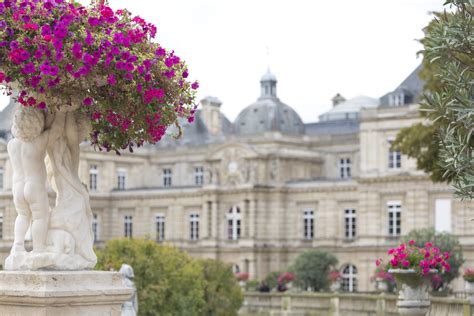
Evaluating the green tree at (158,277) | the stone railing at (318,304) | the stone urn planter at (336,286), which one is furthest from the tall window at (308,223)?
the green tree at (158,277)

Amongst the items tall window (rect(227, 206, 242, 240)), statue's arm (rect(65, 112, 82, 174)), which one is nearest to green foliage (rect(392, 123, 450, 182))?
statue's arm (rect(65, 112, 82, 174))

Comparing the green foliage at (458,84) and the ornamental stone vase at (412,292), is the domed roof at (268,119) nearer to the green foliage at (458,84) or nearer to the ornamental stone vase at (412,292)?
the ornamental stone vase at (412,292)

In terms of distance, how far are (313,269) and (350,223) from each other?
214 inches

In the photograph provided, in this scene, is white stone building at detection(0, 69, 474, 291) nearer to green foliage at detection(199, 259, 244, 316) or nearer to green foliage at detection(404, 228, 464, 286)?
green foliage at detection(404, 228, 464, 286)

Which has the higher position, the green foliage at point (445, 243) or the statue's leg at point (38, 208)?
the statue's leg at point (38, 208)

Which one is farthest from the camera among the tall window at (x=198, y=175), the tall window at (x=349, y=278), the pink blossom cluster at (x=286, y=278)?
the tall window at (x=198, y=175)

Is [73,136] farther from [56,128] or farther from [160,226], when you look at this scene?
[160,226]

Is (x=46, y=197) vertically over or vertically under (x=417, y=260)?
over

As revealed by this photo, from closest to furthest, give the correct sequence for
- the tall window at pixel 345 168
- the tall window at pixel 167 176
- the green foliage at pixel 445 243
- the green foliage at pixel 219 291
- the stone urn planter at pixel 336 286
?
the green foliage at pixel 219 291
the green foliage at pixel 445 243
the stone urn planter at pixel 336 286
the tall window at pixel 345 168
the tall window at pixel 167 176

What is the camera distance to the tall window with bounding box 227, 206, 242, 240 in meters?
69.1

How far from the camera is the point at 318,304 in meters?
48.9

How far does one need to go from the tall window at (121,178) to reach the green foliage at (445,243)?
27891 mm

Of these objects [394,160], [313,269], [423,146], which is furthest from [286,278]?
[423,146]

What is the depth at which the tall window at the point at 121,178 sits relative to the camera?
77.6 meters
